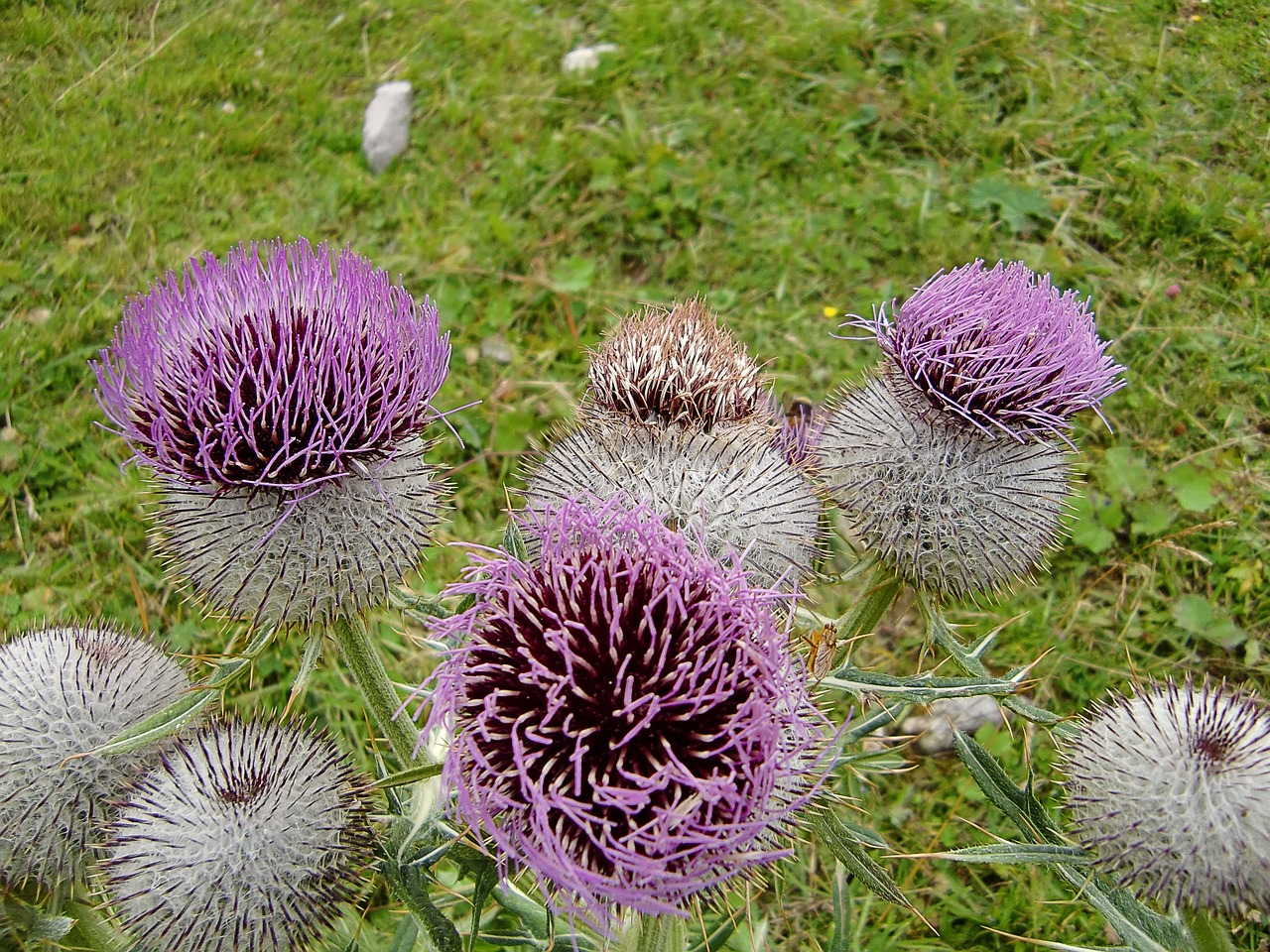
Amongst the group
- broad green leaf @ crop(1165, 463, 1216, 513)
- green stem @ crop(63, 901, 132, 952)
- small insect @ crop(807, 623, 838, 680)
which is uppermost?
small insect @ crop(807, 623, 838, 680)

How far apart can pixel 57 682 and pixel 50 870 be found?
0.57 m

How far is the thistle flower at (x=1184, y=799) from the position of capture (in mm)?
2490

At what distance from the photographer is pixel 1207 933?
265cm

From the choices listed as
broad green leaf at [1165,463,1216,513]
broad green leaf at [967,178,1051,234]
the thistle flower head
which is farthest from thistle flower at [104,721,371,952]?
broad green leaf at [967,178,1051,234]

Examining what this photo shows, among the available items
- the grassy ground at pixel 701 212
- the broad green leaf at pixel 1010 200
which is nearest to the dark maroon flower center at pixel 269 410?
the grassy ground at pixel 701 212

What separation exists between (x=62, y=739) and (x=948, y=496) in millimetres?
2990

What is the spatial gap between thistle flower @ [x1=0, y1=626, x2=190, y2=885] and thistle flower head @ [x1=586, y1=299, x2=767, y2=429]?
1825 mm

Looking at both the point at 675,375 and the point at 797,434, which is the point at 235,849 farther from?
the point at 797,434

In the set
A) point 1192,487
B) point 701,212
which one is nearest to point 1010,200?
point 701,212

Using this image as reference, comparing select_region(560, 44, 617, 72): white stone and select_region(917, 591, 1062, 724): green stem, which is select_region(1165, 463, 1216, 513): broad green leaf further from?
select_region(560, 44, 617, 72): white stone

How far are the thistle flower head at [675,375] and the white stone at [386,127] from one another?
4.21 meters

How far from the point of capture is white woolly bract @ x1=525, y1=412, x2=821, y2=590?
113 inches

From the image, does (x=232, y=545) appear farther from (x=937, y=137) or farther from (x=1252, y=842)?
(x=937, y=137)

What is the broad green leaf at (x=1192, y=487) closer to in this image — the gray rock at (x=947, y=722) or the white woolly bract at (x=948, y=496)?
the gray rock at (x=947, y=722)
